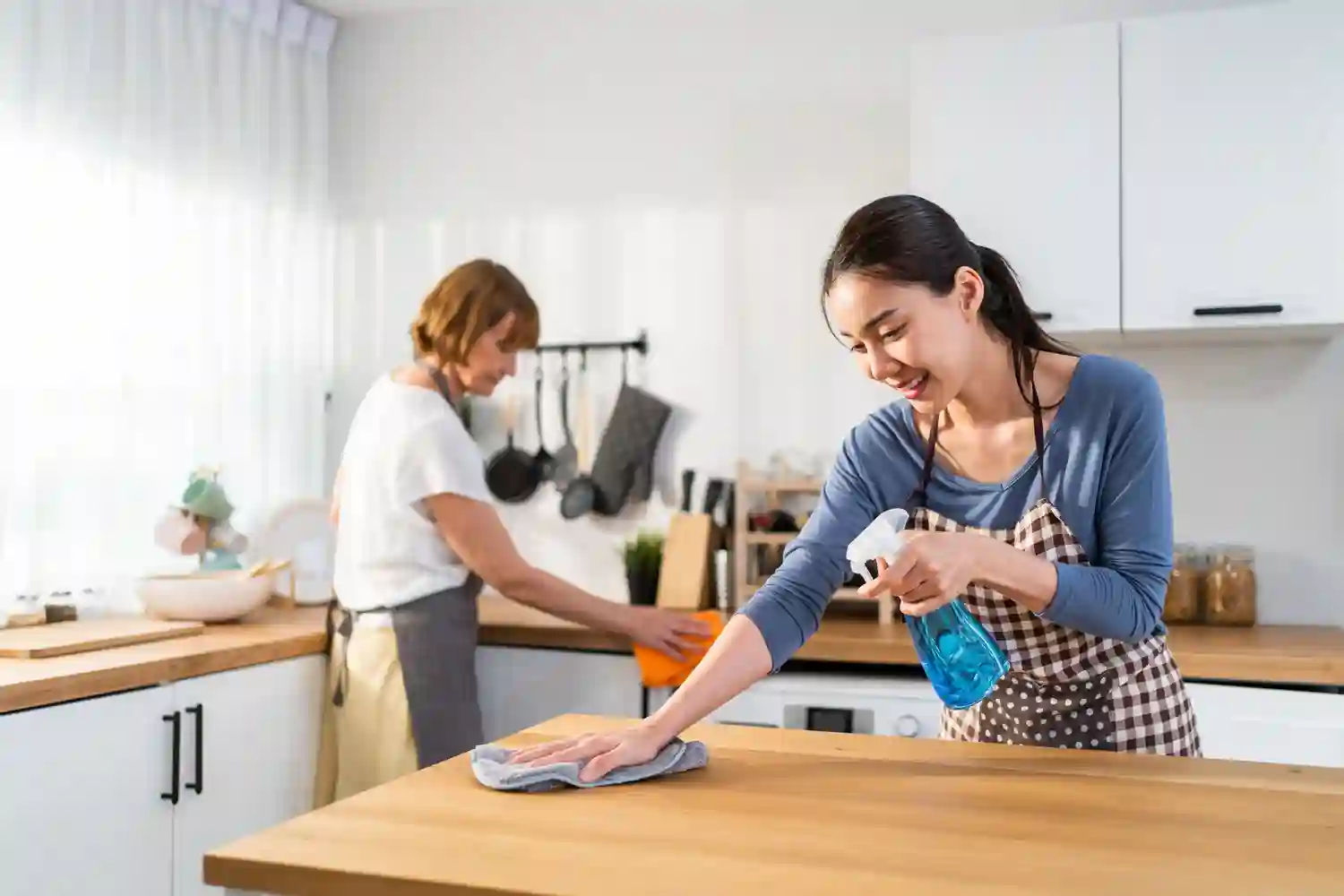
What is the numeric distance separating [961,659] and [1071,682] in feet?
0.97

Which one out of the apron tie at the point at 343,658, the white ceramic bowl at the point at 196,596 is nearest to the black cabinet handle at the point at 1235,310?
the apron tie at the point at 343,658

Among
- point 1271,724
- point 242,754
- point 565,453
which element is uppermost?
point 565,453

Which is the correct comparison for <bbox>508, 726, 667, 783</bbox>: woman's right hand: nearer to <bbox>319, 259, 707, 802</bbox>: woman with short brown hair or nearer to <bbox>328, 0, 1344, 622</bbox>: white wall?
<bbox>319, 259, 707, 802</bbox>: woman with short brown hair

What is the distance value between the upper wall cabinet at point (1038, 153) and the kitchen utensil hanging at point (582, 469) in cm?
110

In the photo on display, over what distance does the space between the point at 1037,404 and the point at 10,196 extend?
219 centimetres

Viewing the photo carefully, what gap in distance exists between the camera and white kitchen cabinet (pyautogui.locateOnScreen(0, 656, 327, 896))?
2.15m

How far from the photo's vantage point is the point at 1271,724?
2.46 metres

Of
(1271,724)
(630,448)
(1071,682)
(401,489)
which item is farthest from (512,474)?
(1071,682)

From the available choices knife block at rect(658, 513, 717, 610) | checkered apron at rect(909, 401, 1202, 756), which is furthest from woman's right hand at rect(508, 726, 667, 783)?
knife block at rect(658, 513, 717, 610)

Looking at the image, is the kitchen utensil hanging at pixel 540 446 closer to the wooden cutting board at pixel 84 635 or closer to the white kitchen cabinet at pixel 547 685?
the white kitchen cabinet at pixel 547 685

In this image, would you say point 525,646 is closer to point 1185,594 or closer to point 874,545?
point 1185,594

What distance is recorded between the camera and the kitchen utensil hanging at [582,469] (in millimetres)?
3506

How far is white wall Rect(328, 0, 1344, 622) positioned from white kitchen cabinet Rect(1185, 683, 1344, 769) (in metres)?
0.59

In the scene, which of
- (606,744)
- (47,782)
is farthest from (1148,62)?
(47,782)
